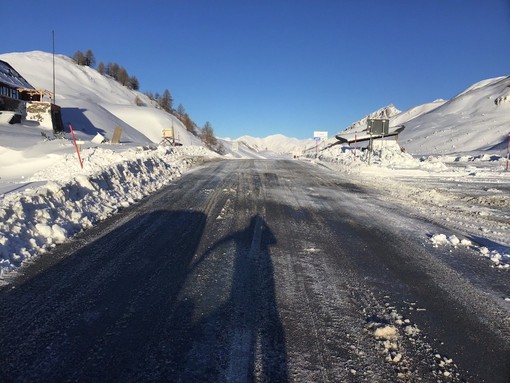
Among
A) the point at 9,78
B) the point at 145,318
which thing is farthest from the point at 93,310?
the point at 9,78

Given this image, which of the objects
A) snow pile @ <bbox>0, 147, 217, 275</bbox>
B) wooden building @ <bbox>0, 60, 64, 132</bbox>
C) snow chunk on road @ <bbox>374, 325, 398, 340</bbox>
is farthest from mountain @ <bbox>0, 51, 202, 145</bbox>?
snow chunk on road @ <bbox>374, 325, 398, 340</bbox>

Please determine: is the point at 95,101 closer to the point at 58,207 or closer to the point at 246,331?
the point at 58,207

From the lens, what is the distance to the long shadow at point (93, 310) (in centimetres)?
276

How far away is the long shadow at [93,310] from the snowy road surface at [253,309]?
0.01 metres

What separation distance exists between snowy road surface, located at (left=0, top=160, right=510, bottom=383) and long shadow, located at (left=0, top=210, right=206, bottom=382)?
14 millimetres

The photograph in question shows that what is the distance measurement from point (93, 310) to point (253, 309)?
1.54 meters

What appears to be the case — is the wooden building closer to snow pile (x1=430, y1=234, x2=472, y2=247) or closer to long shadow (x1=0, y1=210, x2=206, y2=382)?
long shadow (x1=0, y1=210, x2=206, y2=382)

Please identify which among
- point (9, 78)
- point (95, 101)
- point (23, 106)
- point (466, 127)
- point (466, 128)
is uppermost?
point (95, 101)

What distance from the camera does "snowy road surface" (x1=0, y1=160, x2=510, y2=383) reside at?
2.80m

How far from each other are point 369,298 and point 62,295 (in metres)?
3.26

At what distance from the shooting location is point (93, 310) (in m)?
3.60

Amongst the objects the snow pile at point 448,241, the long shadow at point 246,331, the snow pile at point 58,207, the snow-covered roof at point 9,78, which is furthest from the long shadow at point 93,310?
the snow-covered roof at point 9,78

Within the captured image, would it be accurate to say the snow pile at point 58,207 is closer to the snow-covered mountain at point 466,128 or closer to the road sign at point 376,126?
the road sign at point 376,126

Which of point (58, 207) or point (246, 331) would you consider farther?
point (58, 207)
